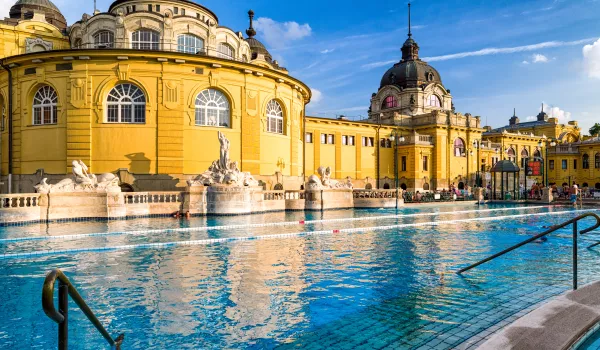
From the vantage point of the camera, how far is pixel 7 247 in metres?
12.8

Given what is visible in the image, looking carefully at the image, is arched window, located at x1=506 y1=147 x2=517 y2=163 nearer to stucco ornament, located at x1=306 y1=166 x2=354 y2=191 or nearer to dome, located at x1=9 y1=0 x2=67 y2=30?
stucco ornament, located at x1=306 y1=166 x2=354 y2=191

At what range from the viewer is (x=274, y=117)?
33.2 metres

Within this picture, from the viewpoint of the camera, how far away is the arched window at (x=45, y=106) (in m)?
27.8

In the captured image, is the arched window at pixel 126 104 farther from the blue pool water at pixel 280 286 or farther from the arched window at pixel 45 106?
the blue pool water at pixel 280 286

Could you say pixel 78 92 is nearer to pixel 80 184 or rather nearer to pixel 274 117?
pixel 80 184

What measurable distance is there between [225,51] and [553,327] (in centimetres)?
3217

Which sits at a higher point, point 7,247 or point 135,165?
point 135,165

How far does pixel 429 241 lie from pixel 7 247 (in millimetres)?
13020

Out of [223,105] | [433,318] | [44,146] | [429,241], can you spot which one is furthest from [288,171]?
[433,318]

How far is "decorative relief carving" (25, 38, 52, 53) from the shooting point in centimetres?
3444

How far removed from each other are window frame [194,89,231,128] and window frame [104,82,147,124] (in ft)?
11.1

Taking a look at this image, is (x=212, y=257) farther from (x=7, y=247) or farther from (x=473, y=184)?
(x=473, y=184)

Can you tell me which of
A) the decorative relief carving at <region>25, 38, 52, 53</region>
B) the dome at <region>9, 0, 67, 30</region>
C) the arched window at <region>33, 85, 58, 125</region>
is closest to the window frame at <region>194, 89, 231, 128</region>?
the arched window at <region>33, 85, 58, 125</region>

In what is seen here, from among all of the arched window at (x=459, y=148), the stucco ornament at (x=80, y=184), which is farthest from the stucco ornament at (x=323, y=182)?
the arched window at (x=459, y=148)
